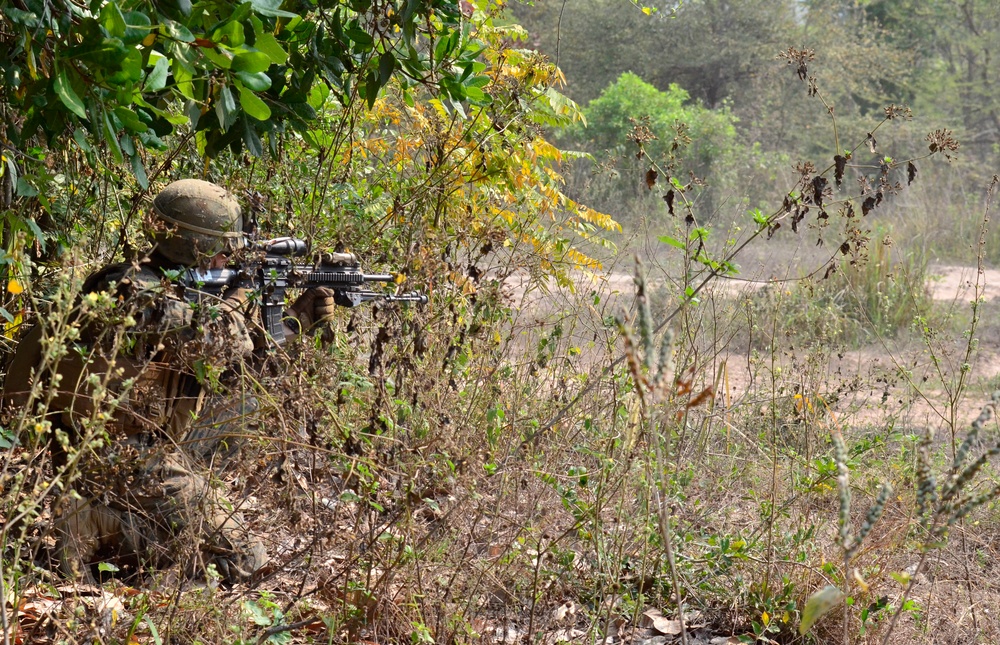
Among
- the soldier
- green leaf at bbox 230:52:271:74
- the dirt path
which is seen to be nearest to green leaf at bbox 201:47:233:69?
green leaf at bbox 230:52:271:74

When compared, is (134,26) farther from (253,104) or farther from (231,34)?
(253,104)

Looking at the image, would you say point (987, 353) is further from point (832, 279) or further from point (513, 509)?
point (513, 509)

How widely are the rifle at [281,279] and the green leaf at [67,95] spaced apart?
1.79 feet

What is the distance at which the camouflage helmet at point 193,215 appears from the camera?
2818 mm

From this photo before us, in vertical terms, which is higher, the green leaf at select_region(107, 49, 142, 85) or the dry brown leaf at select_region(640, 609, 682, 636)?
the green leaf at select_region(107, 49, 142, 85)

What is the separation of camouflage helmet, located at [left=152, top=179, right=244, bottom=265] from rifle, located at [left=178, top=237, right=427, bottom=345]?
0.11 meters

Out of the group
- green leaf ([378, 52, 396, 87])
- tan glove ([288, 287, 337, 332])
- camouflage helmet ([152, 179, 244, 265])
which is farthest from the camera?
tan glove ([288, 287, 337, 332])

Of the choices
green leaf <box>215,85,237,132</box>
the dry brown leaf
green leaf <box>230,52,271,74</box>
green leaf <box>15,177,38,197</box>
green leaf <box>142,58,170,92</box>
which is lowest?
the dry brown leaf

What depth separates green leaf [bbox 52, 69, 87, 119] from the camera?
1.96 meters

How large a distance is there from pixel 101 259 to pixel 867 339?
6037 millimetres

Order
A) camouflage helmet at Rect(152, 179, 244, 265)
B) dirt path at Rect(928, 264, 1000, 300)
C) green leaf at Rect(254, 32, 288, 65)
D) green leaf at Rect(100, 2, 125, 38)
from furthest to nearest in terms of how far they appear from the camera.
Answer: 1. dirt path at Rect(928, 264, 1000, 300)
2. camouflage helmet at Rect(152, 179, 244, 265)
3. green leaf at Rect(254, 32, 288, 65)
4. green leaf at Rect(100, 2, 125, 38)

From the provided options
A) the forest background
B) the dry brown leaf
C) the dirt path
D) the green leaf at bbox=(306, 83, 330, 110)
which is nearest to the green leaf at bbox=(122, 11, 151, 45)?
the forest background

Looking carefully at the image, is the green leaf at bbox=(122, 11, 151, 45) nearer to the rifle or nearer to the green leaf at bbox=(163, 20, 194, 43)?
the green leaf at bbox=(163, 20, 194, 43)

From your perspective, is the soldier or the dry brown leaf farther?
the dry brown leaf
